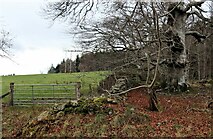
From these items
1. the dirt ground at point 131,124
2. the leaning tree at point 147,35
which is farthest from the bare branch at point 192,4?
the dirt ground at point 131,124

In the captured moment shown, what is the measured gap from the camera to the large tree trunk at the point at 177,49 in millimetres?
17234

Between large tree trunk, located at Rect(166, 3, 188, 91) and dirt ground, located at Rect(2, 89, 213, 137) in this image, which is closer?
dirt ground, located at Rect(2, 89, 213, 137)

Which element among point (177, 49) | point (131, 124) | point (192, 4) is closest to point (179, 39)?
point (177, 49)

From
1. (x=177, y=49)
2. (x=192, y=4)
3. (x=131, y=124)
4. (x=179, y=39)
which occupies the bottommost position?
(x=131, y=124)

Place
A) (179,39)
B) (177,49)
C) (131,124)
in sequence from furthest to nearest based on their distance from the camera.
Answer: (177,49), (179,39), (131,124)

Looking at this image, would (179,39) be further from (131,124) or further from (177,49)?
(131,124)

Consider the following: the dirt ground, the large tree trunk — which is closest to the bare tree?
the large tree trunk

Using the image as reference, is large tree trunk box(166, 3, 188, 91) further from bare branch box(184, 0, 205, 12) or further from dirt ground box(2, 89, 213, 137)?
dirt ground box(2, 89, 213, 137)

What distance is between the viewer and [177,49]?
1777 cm

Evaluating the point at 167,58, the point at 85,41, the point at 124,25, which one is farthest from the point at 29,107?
the point at 167,58

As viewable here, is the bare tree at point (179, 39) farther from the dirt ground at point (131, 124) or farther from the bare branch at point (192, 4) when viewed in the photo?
the dirt ground at point (131, 124)

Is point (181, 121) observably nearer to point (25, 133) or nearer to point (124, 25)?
point (25, 133)

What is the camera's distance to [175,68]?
1800cm

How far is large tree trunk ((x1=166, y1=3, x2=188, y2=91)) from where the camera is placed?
1723 cm
